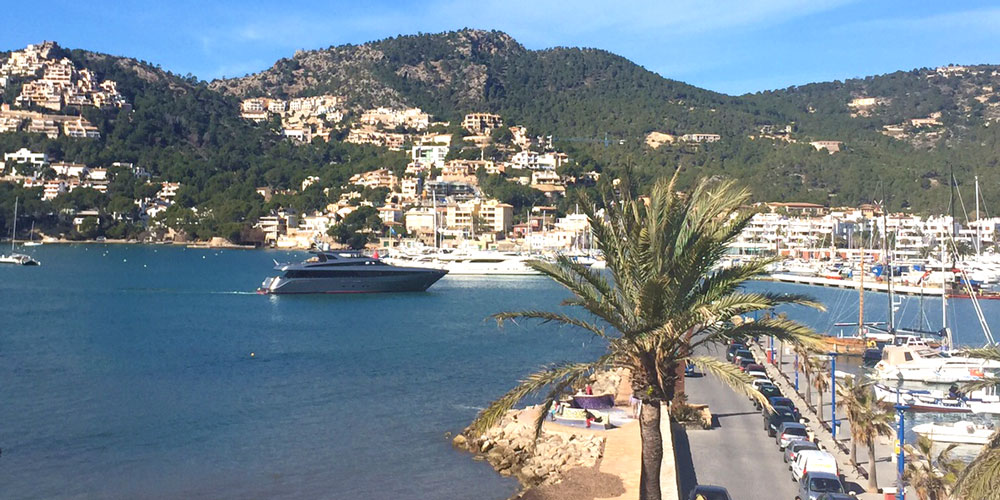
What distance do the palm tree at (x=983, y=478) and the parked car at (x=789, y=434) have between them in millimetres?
10372

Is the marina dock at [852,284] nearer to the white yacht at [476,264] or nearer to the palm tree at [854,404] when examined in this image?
the white yacht at [476,264]

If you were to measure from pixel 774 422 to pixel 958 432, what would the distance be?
6.42 m

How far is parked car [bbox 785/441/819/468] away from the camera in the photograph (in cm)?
1758

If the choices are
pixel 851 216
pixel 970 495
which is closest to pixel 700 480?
pixel 970 495

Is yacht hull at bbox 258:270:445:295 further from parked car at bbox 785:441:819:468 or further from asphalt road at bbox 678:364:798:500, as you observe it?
parked car at bbox 785:441:819:468

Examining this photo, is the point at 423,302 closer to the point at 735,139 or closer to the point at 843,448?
the point at 843,448

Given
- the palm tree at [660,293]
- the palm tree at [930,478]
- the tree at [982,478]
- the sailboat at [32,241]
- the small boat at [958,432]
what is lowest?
the small boat at [958,432]

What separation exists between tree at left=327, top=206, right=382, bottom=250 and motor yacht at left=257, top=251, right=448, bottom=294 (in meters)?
54.6

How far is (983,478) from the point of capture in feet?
25.7

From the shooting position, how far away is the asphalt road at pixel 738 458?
16625mm

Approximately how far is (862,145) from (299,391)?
167 m

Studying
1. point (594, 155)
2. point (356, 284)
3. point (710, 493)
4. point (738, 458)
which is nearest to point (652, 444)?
point (710, 493)

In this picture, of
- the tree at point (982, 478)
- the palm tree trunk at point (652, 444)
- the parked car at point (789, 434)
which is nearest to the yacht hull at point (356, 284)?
the parked car at point (789, 434)

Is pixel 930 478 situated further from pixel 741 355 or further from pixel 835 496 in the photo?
pixel 741 355
